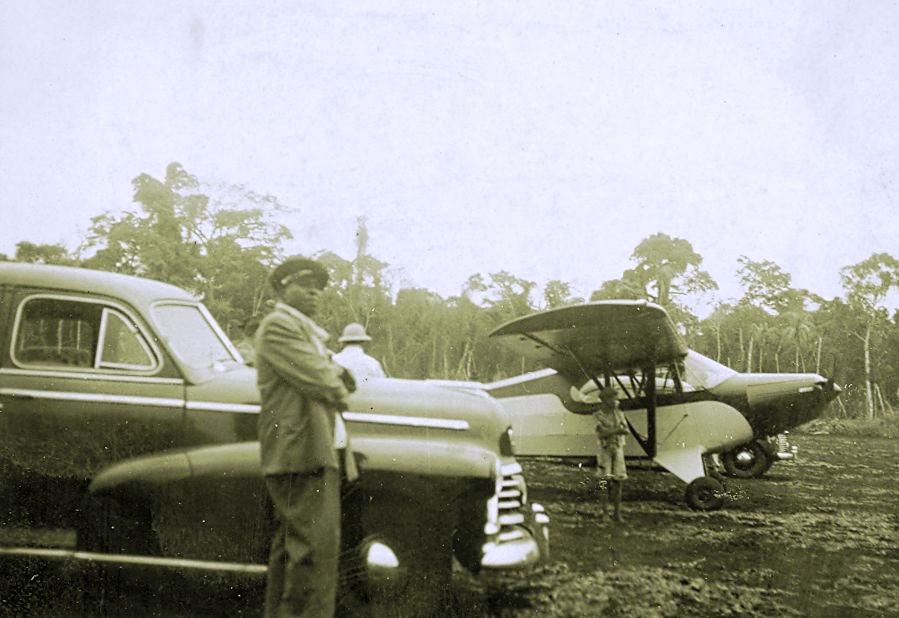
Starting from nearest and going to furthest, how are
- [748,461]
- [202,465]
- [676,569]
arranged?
[202,465] < [676,569] < [748,461]

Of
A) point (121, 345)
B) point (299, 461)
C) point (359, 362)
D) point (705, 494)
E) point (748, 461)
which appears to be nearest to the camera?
point (299, 461)

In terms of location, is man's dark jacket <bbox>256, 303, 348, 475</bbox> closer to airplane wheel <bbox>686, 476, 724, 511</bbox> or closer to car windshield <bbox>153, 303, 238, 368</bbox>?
car windshield <bbox>153, 303, 238, 368</bbox>

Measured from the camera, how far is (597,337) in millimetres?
5191

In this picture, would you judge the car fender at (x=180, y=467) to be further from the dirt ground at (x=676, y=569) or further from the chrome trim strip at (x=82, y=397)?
the dirt ground at (x=676, y=569)

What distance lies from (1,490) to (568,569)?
292 cm

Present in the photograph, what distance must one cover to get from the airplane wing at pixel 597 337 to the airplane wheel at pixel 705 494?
1.19 meters

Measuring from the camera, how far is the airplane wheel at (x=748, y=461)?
797 centimetres

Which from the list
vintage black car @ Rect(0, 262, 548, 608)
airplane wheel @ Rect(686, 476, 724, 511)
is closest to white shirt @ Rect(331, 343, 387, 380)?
vintage black car @ Rect(0, 262, 548, 608)

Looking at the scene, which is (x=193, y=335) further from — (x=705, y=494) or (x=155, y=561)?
(x=705, y=494)

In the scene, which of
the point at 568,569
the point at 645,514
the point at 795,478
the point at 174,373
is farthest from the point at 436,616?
the point at 795,478

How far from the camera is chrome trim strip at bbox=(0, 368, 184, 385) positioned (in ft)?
7.62

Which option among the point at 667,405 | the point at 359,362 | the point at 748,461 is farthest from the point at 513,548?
the point at 748,461

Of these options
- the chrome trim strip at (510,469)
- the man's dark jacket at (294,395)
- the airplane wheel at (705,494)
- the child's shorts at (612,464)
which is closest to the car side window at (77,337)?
the man's dark jacket at (294,395)

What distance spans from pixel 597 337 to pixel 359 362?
2960 mm
